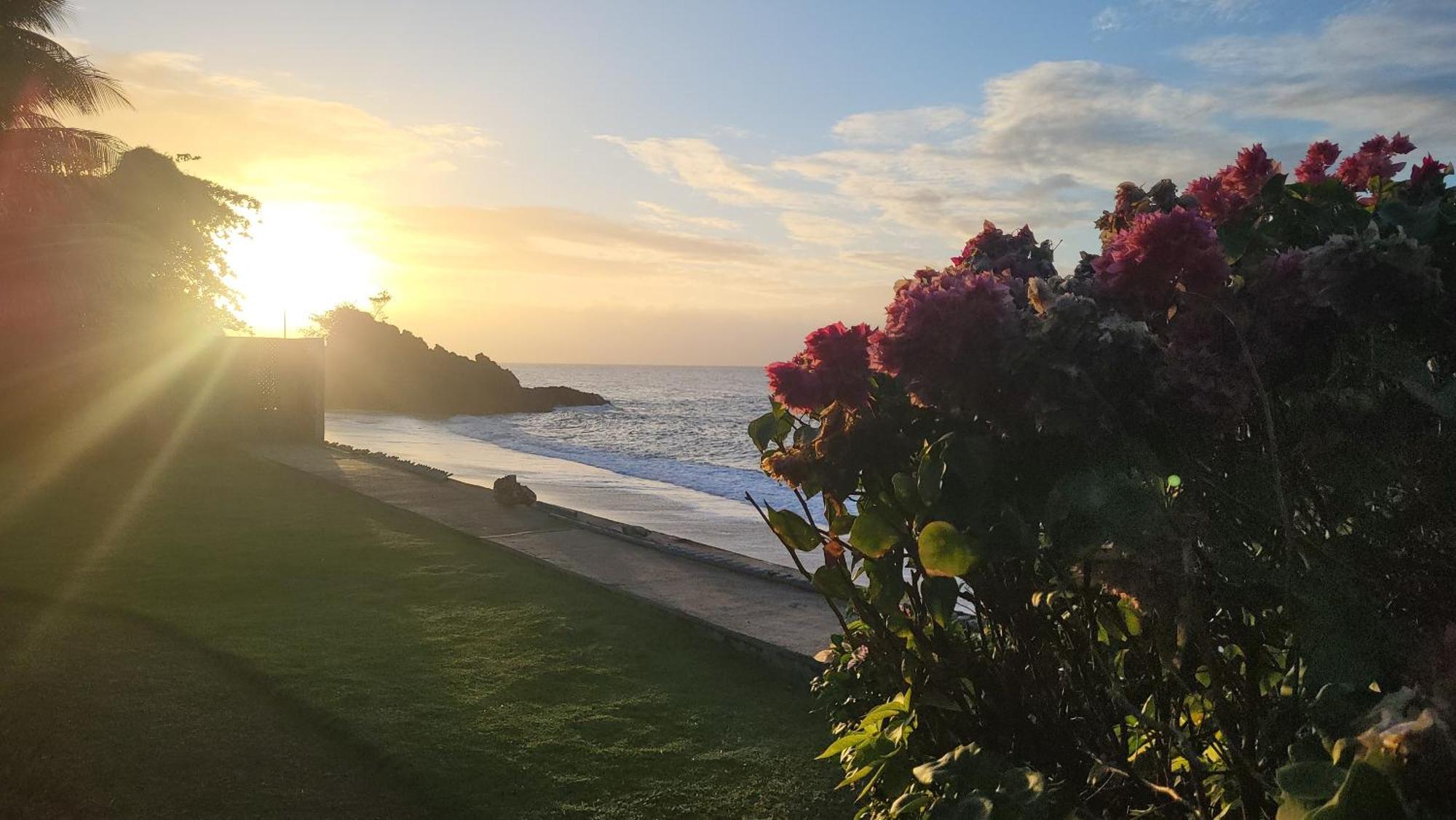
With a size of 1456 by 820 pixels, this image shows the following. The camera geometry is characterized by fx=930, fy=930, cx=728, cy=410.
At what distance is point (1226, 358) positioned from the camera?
1.72 meters

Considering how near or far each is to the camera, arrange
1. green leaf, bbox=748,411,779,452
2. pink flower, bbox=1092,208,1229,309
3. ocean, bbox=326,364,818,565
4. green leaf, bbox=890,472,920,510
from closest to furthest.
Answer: pink flower, bbox=1092,208,1229,309
green leaf, bbox=890,472,920,510
green leaf, bbox=748,411,779,452
ocean, bbox=326,364,818,565

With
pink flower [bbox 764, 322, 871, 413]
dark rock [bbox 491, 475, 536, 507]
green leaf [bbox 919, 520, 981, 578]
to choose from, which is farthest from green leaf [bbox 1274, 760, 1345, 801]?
dark rock [bbox 491, 475, 536, 507]

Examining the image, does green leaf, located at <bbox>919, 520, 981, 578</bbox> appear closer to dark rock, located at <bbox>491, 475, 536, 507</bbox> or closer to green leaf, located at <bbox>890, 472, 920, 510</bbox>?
green leaf, located at <bbox>890, 472, 920, 510</bbox>

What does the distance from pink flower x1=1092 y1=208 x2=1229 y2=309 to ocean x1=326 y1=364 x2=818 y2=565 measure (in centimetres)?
483

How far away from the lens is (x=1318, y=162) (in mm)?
2445

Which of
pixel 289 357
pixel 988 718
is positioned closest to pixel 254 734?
pixel 988 718

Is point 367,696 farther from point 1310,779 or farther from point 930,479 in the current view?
point 1310,779

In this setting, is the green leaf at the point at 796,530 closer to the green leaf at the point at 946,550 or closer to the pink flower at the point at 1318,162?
the green leaf at the point at 946,550

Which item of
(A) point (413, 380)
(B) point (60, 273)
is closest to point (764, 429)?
(B) point (60, 273)

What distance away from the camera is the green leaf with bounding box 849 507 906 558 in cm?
209

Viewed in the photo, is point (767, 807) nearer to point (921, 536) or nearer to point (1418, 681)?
point (921, 536)

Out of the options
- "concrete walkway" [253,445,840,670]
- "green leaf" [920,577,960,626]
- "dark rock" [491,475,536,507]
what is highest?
"green leaf" [920,577,960,626]

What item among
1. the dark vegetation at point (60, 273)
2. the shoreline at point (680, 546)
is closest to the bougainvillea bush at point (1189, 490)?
the shoreline at point (680, 546)

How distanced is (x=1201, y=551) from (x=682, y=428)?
4545 cm
